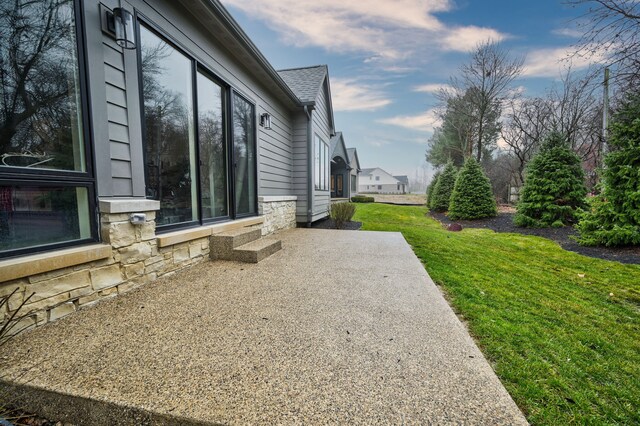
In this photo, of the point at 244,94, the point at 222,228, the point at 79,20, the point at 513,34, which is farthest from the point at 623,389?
the point at 513,34

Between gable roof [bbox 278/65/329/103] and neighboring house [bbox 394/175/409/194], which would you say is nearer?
gable roof [bbox 278/65/329/103]

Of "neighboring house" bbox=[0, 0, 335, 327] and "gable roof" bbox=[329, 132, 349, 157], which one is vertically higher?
"gable roof" bbox=[329, 132, 349, 157]

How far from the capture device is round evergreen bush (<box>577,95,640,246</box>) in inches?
213

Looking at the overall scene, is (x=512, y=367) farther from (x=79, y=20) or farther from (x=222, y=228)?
(x=79, y=20)

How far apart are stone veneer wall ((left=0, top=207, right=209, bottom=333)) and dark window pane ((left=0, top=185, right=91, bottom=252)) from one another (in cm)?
17

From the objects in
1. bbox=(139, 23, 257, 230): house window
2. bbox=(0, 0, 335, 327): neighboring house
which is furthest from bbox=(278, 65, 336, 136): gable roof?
bbox=(139, 23, 257, 230): house window

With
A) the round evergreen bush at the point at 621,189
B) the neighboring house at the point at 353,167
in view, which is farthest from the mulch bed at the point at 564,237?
the neighboring house at the point at 353,167

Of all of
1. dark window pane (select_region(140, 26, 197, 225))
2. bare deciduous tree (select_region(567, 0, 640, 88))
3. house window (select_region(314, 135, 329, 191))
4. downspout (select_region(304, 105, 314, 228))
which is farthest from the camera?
house window (select_region(314, 135, 329, 191))

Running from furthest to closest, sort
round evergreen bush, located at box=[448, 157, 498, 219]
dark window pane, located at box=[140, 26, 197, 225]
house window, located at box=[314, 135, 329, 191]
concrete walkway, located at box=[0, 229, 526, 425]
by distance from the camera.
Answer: round evergreen bush, located at box=[448, 157, 498, 219], house window, located at box=[314, 135, 329, 191], dark window pane, located at box=[140, 26, 197, 225], concrete walkway, located at box=[0, 229, 526, 425]

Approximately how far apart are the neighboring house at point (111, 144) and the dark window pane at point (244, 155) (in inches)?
2.6

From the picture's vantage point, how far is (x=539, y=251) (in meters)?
5.59

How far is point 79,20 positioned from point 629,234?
9032mm

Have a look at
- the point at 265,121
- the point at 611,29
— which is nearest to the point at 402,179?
the point at 611,29

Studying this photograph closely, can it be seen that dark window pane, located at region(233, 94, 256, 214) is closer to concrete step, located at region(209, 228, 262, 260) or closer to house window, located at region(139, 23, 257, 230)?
house window, located at region(139, 23, 257, 230)
